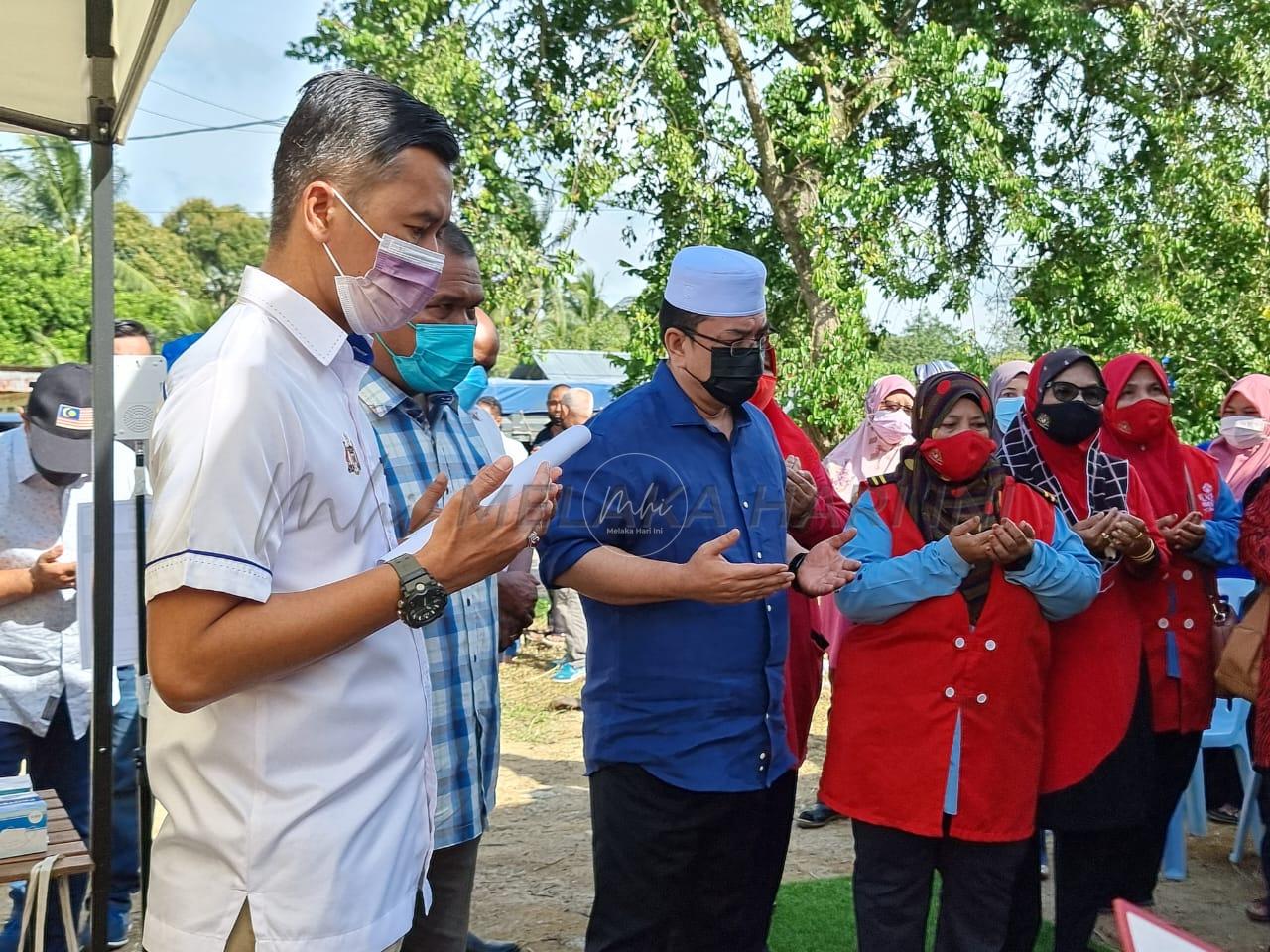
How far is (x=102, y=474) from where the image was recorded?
10.5ft

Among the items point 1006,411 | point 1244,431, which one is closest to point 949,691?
point 1006,411

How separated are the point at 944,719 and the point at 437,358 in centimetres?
183

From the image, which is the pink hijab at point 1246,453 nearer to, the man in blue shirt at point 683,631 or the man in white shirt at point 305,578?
the man in blue shirt at point 683,631

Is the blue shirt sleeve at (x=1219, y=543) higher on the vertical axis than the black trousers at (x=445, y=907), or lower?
higher

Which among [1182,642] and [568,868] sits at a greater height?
[1182,642]

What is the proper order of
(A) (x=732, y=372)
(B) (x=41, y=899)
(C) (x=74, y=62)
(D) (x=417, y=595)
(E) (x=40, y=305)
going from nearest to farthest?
1. (D) (x=417, y=595)
2. (B) (x=41, y=899)
3. (A) (x=732, y=372)
4. (C) (x=74, y=62)
5. (E) (x=40, y=305)

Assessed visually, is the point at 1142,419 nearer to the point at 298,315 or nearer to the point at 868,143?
the point at 298,315

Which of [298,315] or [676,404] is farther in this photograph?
[676,404]

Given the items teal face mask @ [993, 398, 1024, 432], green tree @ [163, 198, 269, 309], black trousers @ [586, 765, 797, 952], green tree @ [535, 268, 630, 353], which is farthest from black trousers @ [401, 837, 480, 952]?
green tree @ [535, 268, 630, 353]

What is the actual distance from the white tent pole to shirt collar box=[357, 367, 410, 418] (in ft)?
3.05

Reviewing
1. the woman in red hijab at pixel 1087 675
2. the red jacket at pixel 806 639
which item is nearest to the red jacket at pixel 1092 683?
the woman in red hijab at pixel 1087 675

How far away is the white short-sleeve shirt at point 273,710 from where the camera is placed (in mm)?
1532

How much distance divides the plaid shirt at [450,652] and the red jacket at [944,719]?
3.93 ft

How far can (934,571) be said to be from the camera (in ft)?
11.2
